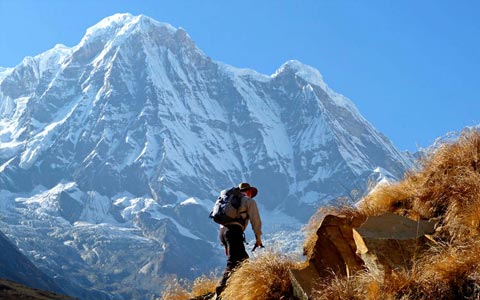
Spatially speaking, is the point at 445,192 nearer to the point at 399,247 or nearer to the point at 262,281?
the point at 399,247

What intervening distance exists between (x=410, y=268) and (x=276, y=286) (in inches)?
71.0

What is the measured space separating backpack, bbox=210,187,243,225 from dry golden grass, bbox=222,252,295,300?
1467 mm

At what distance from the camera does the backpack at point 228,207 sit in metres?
10.1

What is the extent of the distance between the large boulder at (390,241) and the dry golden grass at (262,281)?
3.59 feet

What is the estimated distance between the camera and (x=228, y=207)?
10094 millimetres

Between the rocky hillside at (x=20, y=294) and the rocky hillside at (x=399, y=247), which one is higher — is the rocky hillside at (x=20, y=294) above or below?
above

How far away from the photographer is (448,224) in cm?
771

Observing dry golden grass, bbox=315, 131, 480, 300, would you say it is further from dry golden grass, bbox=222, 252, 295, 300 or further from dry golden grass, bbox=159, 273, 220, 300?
dry golden grass, bbox=159, 273, 220, 300

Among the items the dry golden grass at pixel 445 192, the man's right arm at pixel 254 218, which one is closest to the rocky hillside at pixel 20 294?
the man's right arm at pixel 254 218

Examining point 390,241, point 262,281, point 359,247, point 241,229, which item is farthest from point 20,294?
point 390,241

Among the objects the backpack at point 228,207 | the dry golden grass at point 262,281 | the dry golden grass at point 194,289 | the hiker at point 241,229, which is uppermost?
the backpack at point 228,207

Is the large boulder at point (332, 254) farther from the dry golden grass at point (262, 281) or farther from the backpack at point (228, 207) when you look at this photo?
the backpack at point (228, 207)

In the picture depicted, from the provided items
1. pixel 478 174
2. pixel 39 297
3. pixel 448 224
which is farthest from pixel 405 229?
pixel 39 297

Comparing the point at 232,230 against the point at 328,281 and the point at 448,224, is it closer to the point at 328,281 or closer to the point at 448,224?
Answer: the point at 328,281
